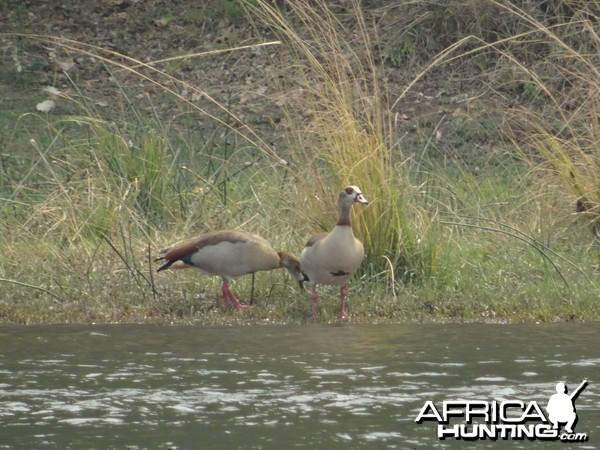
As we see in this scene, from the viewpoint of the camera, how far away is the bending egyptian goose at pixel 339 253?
836cm

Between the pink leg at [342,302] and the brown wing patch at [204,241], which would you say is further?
the brown wing patch at [204,241]

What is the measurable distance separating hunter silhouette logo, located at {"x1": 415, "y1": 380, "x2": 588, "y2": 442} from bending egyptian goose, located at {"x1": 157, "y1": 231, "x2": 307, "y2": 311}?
2.64 m

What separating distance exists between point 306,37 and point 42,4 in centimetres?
337

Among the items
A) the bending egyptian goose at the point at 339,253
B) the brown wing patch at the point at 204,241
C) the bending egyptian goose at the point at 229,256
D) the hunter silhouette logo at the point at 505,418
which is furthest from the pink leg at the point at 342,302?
the hunter silhouette logo at the point at 505,418

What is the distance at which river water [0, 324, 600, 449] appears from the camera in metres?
5.91

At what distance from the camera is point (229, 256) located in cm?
874

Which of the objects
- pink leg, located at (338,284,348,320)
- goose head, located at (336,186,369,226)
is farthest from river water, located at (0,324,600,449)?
goose head, located at (336,186,369,226)

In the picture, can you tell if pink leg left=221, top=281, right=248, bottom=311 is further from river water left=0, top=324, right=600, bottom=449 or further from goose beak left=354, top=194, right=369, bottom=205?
goose beak left=354, top=194, right=369, bottom=205

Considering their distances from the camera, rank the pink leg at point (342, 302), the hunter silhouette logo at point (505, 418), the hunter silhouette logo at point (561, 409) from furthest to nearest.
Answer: the pink leg at point (342, 302) < the hunter silhouette logo at point (561, 409) < the hunter silhouette logo at point (505, 418)

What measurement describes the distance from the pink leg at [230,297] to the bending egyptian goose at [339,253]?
0.46 metres

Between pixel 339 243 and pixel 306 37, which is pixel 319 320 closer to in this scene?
pixel 339 243

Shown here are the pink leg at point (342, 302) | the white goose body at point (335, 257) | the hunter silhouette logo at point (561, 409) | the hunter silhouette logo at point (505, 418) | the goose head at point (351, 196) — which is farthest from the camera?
the pink leg at point (342, 302)

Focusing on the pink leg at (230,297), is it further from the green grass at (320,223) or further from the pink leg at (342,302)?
the pink leg at (342,302)

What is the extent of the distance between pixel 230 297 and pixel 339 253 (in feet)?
2.91
